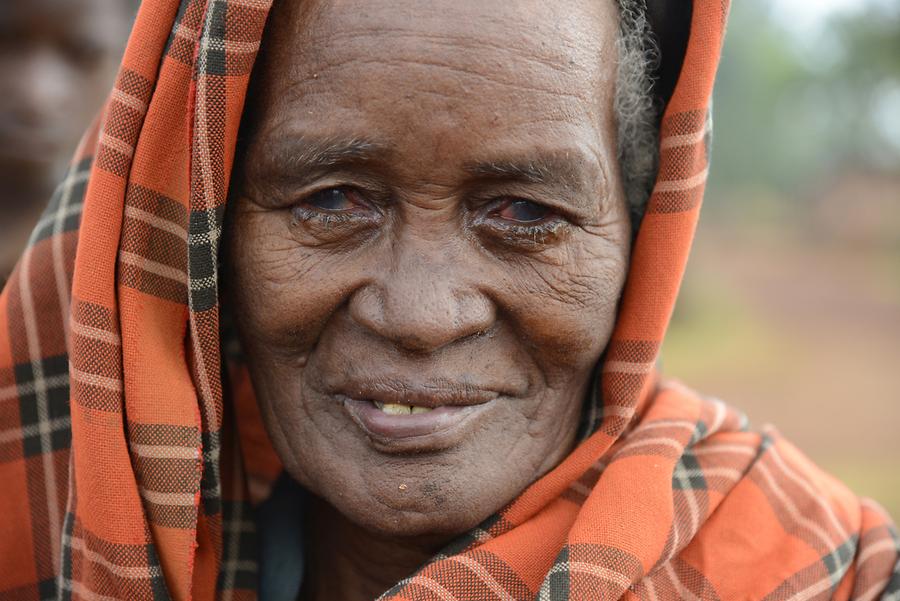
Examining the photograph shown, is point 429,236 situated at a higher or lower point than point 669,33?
lower

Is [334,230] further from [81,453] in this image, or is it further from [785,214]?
[785,214]

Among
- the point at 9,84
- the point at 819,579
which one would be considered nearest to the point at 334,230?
the point at 819,579


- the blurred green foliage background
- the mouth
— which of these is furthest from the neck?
the blurred green foliage background

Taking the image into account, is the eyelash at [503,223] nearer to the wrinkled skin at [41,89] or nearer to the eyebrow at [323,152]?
the eyebrow at [323,152]

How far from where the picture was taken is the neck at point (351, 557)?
2.15 metres

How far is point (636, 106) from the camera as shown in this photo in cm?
202

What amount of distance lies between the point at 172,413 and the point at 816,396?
11.7 metres

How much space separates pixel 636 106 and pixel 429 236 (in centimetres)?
55

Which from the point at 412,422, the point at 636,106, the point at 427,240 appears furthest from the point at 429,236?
the point at 636,106

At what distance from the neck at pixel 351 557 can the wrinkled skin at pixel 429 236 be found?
0.90ft

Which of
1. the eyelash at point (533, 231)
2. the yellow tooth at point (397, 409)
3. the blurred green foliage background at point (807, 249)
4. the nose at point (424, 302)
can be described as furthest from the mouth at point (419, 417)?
the blurred green foliage background at point (807, 249)

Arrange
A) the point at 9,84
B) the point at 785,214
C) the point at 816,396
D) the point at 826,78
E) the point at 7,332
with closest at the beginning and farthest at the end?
the point at 7,332, the point at 9,84, the point at 816,396, the point at 785,214, the point at 826,78

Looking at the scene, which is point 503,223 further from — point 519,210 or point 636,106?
point 636,106

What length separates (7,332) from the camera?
2184 millimetres
